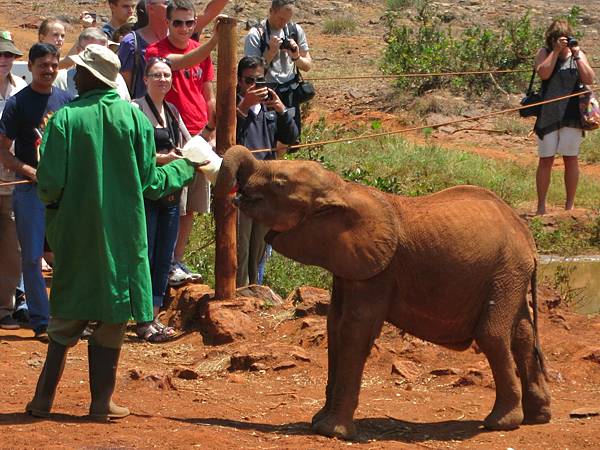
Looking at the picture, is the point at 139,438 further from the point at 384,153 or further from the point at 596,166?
the point at 596,166

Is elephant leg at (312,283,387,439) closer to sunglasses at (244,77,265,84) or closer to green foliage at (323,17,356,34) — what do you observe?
sunglasses at (244,77,265,84)

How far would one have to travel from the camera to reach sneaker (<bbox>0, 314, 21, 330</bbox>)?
9172 mm

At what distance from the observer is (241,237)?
966cm

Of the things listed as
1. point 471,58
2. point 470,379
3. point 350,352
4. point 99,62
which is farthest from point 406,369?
point 471,58

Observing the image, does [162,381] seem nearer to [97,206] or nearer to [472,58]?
[97,206]

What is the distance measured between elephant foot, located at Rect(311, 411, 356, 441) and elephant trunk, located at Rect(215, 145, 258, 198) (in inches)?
50.9

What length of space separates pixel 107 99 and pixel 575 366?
3.75m

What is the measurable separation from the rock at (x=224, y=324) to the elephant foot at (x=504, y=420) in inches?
93.5

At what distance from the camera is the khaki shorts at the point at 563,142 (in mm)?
12984

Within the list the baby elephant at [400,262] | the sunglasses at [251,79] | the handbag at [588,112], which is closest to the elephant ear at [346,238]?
the baby elephant at [400,262]

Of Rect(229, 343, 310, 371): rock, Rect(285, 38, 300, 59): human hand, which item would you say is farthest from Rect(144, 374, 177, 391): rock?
Rect(285, 38, 300, 59): human hand

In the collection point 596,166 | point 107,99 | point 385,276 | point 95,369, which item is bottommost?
point 596,166

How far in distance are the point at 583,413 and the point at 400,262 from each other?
1480 mm

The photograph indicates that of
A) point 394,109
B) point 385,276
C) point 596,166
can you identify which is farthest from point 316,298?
point 394,109
